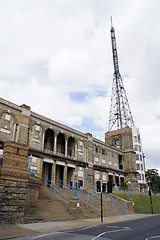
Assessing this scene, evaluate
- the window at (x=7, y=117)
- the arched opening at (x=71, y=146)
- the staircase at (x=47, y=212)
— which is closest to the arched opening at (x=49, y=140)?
the arched opening at (x=71, y=146)

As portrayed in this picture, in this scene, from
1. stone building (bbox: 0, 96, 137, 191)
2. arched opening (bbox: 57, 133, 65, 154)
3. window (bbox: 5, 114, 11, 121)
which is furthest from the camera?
arched opening (bbox: 57, 133, 65, 154)

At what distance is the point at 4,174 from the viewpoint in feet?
42.4

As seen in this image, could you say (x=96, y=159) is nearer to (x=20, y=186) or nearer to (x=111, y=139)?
(x=111, y=139)

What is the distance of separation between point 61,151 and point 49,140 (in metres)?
4.26

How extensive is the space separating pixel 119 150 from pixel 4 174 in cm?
5007

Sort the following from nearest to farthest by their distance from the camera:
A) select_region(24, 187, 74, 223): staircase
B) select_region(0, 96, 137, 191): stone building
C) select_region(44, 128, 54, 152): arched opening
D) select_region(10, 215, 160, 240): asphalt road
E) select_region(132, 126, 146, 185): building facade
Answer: select_region(10, 215, 160, 240): asphalt road, select_region(24, 187, 74, 223): staircase, select_region(0, 96, 137, 191): stone building, select_region(44, 128, 54, 152): arched opening, select_region(132, 126, 146, 185): building facade

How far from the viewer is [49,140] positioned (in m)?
41.5

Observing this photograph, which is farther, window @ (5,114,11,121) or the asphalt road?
window @ (5,114,11,121)

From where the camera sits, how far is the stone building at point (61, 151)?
32.8m

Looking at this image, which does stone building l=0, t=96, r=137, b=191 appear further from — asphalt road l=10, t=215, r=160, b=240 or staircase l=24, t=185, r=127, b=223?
asphalt road l=10, t=215, r=160, b=240

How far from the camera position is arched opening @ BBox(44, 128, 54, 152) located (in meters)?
40.8

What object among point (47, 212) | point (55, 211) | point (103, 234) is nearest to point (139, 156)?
point (55, 211)

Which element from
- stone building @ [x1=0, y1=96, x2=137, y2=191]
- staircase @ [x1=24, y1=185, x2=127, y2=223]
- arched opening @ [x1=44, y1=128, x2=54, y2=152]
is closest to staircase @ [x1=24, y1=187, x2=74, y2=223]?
staircase @ [x1=24, y1=185, x2=127, y2=223]

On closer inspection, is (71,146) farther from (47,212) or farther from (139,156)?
(47,212)
